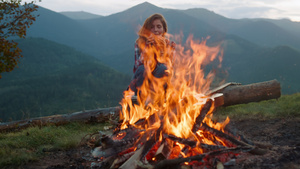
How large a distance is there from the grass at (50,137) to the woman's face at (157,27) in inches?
109

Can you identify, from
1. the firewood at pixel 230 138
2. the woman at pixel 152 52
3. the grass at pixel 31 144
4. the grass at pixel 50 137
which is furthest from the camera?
the woman at pixel 152 52

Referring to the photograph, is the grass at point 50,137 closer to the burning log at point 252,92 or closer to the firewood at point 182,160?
the burning log at point 252,92

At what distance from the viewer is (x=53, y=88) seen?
57562mm

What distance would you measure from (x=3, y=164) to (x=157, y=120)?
2540 mm

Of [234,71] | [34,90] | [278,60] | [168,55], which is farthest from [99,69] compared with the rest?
[168,55]

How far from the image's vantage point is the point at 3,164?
3.61m

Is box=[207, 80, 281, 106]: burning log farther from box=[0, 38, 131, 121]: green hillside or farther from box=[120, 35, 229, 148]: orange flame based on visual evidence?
box=[0, 38, 131, 121]: green hillside

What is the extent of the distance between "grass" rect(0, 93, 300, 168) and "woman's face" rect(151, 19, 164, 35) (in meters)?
2.78

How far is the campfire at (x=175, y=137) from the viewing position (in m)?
2.86

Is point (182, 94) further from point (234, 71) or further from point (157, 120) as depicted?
point (234, 71)

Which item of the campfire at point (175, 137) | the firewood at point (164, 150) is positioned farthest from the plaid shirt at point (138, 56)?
the firewood at point (164, 150)

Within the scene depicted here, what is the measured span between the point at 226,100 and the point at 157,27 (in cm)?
300

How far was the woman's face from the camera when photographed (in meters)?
5.68

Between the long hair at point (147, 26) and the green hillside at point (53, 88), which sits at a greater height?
the long hair at point (147, 26)
